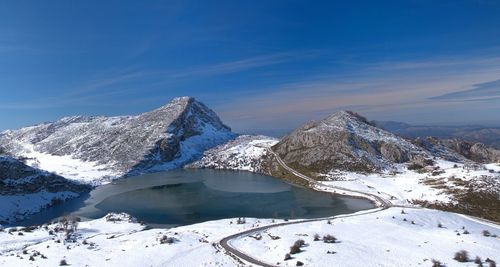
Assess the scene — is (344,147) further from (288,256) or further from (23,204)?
(288,256)

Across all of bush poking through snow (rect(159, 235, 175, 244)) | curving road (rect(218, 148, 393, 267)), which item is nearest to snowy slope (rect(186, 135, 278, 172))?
curving road (rect(218, 148, 393, 267))

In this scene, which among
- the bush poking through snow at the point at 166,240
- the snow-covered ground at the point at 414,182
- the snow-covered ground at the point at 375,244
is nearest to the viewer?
the snow-covered ground at the point at 375,244

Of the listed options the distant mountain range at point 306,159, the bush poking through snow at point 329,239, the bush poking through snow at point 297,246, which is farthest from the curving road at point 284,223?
the bush poking through snow at point 329,239

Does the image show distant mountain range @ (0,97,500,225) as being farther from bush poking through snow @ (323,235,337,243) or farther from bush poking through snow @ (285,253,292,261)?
bush poking through snow @ (285,253,292,261)

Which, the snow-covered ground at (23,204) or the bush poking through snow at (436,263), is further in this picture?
the snow-covered ground at (23,204)

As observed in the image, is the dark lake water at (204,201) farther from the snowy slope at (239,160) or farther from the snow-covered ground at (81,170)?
the snowy slope at (239,160)

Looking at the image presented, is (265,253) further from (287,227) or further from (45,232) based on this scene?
(45,232)
